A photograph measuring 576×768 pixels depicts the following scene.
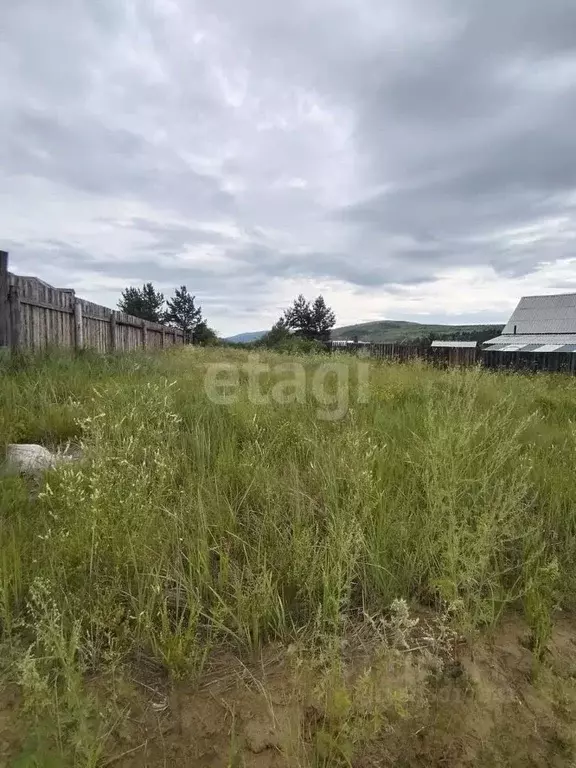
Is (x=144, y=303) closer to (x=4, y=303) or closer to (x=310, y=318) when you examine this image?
(x=310, y=318)

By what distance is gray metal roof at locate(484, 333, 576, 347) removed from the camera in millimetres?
25881

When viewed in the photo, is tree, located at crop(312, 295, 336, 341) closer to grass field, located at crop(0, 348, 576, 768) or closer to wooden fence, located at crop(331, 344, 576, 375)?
wooden fence, located at crop(331, 344, 576, 375)

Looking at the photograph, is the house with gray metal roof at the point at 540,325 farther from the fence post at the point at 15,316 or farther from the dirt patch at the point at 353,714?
the dirt patch at the point at 353,714

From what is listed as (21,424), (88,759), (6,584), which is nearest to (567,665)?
(88,759)

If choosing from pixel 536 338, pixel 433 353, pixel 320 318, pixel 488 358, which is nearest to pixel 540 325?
pixel 536 338

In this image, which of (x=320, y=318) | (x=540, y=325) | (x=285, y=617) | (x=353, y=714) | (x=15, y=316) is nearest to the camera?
(x=353, y=714)

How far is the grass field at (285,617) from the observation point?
1.15m

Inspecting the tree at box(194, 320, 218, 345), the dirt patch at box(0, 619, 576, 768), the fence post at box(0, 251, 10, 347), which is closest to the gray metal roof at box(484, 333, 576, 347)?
the tree at box(194, 320, 218, 345)

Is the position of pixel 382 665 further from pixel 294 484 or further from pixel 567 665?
pixel 294 484

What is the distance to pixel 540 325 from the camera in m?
29.4

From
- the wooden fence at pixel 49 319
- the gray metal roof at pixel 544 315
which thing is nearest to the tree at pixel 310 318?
the gray metal roof at pixel 544 315

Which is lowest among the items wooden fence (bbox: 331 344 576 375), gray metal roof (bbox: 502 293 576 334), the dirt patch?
the dirt patch

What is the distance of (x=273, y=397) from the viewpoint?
450 cm

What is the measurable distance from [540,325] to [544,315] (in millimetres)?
874
